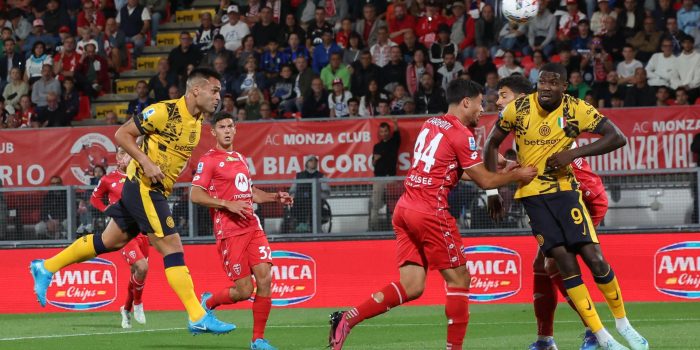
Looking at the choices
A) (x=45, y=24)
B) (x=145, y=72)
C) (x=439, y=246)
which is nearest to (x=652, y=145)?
(x=439, y=246)

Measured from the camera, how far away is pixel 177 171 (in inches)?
469

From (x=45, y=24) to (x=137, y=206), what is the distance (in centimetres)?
1708

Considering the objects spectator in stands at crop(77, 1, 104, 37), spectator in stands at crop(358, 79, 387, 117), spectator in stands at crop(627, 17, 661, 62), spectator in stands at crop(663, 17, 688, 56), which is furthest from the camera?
spectator in stands at crop(77, 1, 104, 37)

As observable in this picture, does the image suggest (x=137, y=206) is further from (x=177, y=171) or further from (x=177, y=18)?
(x=177, y=18)

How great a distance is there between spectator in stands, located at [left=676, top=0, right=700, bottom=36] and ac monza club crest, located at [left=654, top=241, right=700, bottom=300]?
5.78 m

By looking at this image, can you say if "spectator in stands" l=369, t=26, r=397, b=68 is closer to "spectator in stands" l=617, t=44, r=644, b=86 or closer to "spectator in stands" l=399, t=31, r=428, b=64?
"spectator in stands" l=399, t=31, r=428, b=64

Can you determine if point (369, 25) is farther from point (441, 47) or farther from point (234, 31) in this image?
point (234, 31)

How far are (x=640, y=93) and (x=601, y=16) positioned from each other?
2529 millimetres

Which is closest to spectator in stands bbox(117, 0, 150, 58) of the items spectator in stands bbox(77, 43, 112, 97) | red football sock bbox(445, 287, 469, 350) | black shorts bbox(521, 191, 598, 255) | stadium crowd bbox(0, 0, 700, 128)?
stadium crowd bbox(0, 0, 700, 128)

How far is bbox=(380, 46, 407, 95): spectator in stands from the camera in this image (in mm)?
22516

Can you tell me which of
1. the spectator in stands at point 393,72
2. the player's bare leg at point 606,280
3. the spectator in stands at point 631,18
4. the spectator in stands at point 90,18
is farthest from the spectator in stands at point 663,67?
the spectator in stands at point 90,18

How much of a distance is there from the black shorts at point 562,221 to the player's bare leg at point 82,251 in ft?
13.2

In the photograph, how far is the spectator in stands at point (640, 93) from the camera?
20547 millimetres

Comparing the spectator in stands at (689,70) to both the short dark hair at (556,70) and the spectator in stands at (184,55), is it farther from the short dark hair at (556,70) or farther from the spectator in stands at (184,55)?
the short dark hair at (556,70)
